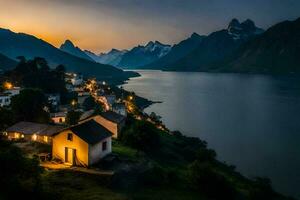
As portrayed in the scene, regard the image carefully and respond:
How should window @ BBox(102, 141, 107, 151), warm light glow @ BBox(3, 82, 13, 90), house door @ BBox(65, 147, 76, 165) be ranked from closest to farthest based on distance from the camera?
1. house door @ BBox(65, 147, 76, 165)
2. window @ BBox(102, 141, 107, 151)
3. warm light glow @ BBox(3, 82, 13, 90)

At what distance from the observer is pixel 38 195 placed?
81.4 feet

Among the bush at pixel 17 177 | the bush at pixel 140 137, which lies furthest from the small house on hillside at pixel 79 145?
the bush at pixel 140 137

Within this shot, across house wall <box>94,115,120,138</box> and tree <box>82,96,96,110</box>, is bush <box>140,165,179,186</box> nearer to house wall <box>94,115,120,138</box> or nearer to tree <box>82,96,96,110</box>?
house wall <box>94,115,120,138</box>

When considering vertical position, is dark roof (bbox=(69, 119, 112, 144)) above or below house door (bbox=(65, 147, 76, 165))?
above

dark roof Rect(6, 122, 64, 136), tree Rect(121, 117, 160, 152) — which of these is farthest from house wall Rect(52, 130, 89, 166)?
tree Rect(121, 117, 160, 152)

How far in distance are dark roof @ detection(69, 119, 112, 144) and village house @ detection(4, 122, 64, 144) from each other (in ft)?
47.3

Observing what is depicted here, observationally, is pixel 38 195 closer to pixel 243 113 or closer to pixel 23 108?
pixel 23 108

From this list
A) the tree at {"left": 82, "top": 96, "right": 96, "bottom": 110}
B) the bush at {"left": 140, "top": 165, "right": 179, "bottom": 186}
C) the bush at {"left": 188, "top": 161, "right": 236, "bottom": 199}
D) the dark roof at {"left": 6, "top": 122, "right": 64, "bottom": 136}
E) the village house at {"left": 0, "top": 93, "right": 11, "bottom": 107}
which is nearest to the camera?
the bush at {"left": 140, "top": 165, "right": 179, "bottom": 186}

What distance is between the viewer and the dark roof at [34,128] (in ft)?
167

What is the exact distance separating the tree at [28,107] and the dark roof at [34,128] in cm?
881

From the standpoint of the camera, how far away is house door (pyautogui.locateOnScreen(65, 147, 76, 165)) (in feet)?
113

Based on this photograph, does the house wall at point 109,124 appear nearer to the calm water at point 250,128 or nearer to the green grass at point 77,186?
the calm water at point 250,128

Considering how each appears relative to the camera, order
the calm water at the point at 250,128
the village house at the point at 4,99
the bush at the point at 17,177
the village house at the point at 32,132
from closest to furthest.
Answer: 1. the bush at the point at 17,177
2. the village house at the point at 32,132
3. the calm water at the point at 250,128
4. the village house at the point at 4,99

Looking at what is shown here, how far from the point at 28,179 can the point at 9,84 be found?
79.3 metres
